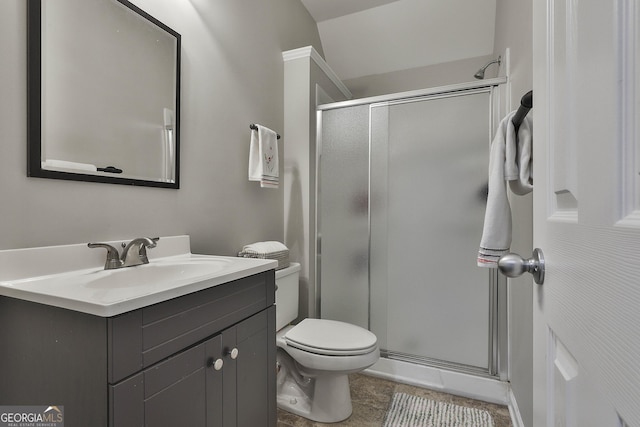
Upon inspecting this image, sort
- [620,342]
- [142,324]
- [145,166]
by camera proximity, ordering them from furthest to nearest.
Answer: [145,166]
[142,324]
[620,342]

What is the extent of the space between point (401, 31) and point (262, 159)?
185 cm

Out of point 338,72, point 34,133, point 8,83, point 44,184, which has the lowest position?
point 44,184

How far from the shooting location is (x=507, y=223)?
1.07 meters

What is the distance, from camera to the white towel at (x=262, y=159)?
5.68 feet

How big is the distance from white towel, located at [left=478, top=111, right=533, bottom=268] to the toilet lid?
2.34ft

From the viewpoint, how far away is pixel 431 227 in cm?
197

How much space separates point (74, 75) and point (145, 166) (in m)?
0.36

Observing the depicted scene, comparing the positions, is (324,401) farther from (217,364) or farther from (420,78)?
(420,78)

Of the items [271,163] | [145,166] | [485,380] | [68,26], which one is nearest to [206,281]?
[145,166]

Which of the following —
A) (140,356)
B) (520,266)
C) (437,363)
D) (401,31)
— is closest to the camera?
(520,266)

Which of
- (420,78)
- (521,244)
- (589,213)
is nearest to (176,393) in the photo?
(589,213)

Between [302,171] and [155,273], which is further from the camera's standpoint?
[302,171]

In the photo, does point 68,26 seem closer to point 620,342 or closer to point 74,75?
point 74,75

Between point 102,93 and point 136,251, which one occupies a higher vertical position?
point 102,93
